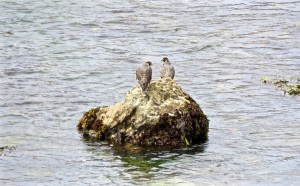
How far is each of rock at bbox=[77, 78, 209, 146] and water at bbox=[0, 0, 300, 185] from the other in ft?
1.22

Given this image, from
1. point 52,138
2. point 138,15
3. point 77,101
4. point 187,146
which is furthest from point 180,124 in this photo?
point 138,15

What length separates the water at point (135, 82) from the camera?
1846cm

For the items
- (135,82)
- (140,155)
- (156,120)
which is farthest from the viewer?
(135,82)

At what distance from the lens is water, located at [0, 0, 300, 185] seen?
60.6ft

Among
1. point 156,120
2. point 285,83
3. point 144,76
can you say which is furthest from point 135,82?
point 156,120

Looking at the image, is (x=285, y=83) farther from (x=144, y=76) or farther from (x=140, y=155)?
(x=140, y=155)

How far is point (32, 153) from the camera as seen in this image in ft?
65.0

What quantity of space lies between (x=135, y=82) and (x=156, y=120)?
26.1 feet

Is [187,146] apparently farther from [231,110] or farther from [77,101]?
[77,101]

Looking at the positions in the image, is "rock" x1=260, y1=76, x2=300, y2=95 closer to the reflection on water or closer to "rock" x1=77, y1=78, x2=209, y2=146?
"rock" x1=77, y1=78, x2=209, y2=146

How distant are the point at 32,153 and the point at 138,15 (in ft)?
62.7

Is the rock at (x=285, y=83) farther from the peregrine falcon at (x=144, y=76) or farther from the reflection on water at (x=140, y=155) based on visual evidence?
the reflection on water at (x=140, y=155)

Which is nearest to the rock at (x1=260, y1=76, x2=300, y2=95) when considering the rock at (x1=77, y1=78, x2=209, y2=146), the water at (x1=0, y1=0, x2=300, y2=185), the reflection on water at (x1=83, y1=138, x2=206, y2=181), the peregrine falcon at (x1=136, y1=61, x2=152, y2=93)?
the water at (x1=0, y1=0, x2=300, y2=185)

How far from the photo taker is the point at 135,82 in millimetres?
27656
